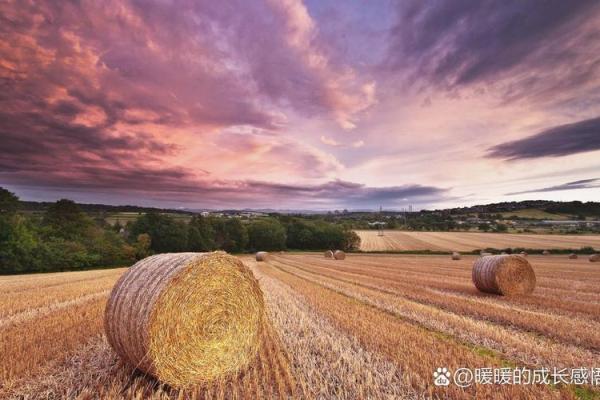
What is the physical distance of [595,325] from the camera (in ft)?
24.5

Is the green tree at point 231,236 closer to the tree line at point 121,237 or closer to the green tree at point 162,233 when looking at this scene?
the tree line at point 121,237

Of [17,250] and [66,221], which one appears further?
[66,221]

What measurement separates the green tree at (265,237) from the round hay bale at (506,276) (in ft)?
171

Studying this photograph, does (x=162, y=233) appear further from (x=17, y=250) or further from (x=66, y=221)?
(x=17, y=250)

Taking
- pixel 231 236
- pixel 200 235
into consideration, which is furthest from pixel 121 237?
pixel 231 236

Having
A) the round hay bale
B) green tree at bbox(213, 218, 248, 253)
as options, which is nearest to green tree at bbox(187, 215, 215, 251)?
green tree at bbox(213, 218, 248, 253)

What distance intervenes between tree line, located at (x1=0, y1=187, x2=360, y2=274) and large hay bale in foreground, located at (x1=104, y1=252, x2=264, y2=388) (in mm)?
39764

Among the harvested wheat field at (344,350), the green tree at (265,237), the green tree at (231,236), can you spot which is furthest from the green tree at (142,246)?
the harvested wheat field at (344,350)

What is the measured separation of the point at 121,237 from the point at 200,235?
12308 mm

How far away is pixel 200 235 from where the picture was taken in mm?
58719

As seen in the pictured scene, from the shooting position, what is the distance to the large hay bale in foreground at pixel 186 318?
14.4ft

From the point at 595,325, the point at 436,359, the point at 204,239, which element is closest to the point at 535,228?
the point at 204,239

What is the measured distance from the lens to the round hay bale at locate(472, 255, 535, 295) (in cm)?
1191

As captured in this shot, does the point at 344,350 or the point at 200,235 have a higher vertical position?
the point at 344,350
